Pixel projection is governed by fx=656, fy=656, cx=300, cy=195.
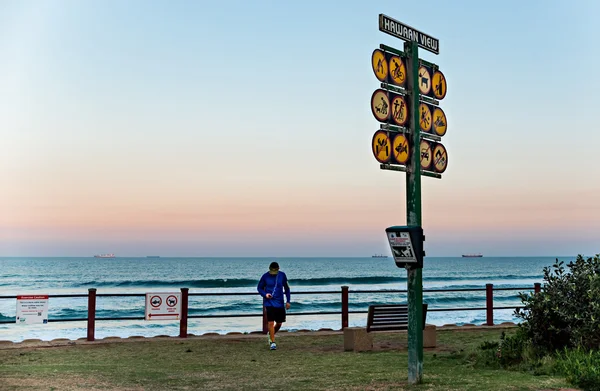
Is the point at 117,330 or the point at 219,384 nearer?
the point at 219,384

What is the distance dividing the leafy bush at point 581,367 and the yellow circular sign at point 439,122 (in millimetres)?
3379

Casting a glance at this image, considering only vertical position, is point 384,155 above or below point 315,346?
above

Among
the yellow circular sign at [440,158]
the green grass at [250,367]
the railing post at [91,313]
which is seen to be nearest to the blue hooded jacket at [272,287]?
the green grass at [250,367]

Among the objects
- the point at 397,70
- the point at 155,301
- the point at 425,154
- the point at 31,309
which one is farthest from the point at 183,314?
the point at 397,70

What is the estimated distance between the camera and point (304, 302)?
46062 mm

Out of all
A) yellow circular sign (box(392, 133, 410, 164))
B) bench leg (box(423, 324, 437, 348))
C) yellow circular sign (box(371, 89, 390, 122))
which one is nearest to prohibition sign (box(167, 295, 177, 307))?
bench leg (box(423, 324, 437, 348))

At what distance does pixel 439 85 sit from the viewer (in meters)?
9.41

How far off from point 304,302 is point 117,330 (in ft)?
67.8

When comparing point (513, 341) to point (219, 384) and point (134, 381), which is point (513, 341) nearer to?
point (219, 384)

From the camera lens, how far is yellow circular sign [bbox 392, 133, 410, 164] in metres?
8.26

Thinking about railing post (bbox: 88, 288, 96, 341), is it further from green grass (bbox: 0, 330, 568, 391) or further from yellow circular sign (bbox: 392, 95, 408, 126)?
yellow circular sign (bbox: 392, 95, 408, 126)

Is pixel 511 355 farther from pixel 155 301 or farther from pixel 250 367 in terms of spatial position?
pixel 155 301

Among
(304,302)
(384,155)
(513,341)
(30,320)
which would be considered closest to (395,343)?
(513,341)

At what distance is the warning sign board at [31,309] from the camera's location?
13.7 meters
